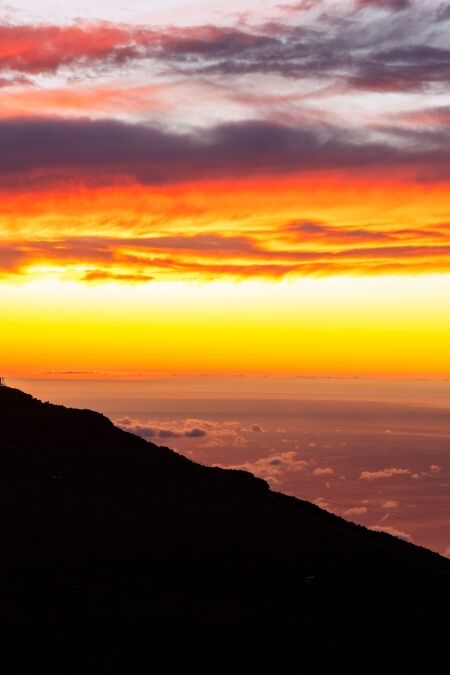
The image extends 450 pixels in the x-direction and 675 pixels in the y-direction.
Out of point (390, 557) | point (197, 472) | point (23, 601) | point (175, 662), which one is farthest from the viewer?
point (197, 472)

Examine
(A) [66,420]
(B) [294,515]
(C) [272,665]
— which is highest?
(A) [66,420]

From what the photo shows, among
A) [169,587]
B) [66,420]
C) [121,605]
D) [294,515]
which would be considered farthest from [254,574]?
[66,420]

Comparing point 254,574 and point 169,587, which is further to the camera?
point 254,574

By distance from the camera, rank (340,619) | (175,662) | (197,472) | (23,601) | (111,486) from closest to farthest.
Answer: (175,662)
(23,601)
(340,619)
(111,486)
(197,472)

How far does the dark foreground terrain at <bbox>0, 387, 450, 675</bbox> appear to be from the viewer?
2083 centimetres

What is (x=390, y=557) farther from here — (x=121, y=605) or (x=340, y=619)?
(x=121, y=605)

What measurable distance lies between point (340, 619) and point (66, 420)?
28757 millimetres

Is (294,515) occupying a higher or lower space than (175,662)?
higher

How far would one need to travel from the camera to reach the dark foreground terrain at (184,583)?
2083 centimetres

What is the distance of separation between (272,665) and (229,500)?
66.3ft

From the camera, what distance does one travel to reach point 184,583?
85.1 feet

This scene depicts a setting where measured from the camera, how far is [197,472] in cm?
4569

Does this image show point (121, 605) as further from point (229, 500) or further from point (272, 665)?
point (229, 500)

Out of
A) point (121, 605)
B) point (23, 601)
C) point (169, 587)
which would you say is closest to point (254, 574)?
point (169, 587)
